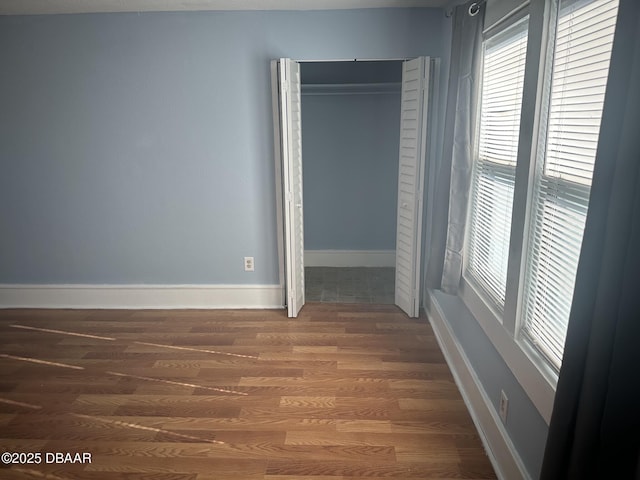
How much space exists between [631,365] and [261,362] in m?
2.25

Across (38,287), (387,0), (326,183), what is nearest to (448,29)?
(387,0)

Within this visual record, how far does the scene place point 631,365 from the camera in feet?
3.12

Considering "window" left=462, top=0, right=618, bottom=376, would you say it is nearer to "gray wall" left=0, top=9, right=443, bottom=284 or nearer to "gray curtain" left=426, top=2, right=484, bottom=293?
"gray curtain" left=426, top=2, right=484, bottom=293

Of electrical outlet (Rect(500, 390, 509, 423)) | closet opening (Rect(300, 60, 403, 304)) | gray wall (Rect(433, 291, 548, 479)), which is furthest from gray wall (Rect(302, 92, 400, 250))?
electrical outlet (Rect(500, 390, 509, 423))

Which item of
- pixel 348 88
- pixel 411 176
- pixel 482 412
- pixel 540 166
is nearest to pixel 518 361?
pixel 482 412

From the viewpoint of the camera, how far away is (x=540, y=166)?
171cm

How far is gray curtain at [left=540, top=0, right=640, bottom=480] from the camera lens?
3.06 feet

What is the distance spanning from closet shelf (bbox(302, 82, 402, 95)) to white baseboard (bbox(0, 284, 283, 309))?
6.65ft

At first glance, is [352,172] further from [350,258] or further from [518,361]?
[518,361]

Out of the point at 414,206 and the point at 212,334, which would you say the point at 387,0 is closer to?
the point at 414,206

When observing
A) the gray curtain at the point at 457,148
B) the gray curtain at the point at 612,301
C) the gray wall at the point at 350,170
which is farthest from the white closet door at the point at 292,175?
the gray curtain at the point at 612,301

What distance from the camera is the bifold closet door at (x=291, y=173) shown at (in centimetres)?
313

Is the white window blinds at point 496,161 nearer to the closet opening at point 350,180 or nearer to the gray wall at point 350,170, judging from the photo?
the closet opening at point 350,180

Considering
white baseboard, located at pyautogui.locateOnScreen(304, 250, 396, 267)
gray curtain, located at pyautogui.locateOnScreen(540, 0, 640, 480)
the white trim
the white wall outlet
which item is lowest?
white baseboard, located at pyautogui.locateOnScreen(304, 250, 396, 267)
